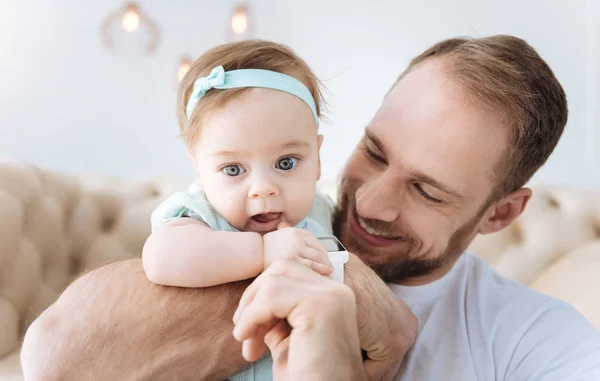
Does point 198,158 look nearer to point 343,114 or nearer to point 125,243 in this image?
point 125,243

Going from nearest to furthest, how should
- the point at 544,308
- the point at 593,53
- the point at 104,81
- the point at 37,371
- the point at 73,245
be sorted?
the point at 37,371 → the point at 544,308 → the point at 73,245 → the point at 593,53 → the point at 104,81

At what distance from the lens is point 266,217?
130 centimetres

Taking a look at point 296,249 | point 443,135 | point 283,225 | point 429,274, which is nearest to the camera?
point 296,249

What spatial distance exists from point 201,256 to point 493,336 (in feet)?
3.10

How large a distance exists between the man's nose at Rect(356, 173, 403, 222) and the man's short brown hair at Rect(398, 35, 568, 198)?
0.33 metres

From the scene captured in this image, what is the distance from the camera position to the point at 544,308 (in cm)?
176

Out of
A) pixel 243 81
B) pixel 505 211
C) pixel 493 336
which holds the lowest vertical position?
pixel 493 336

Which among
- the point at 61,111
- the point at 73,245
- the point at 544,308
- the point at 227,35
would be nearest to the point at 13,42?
the point at 61,111

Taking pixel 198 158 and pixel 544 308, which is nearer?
pixel 198 158

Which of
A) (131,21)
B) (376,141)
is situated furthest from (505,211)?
(131,21)

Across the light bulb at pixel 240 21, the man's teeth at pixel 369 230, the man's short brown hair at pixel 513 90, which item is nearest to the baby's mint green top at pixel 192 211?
the man's teeth at pixel 369 230

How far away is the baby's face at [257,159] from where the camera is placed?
124 cm

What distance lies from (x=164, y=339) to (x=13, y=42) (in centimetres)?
265

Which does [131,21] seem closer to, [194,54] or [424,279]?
[194,54]
